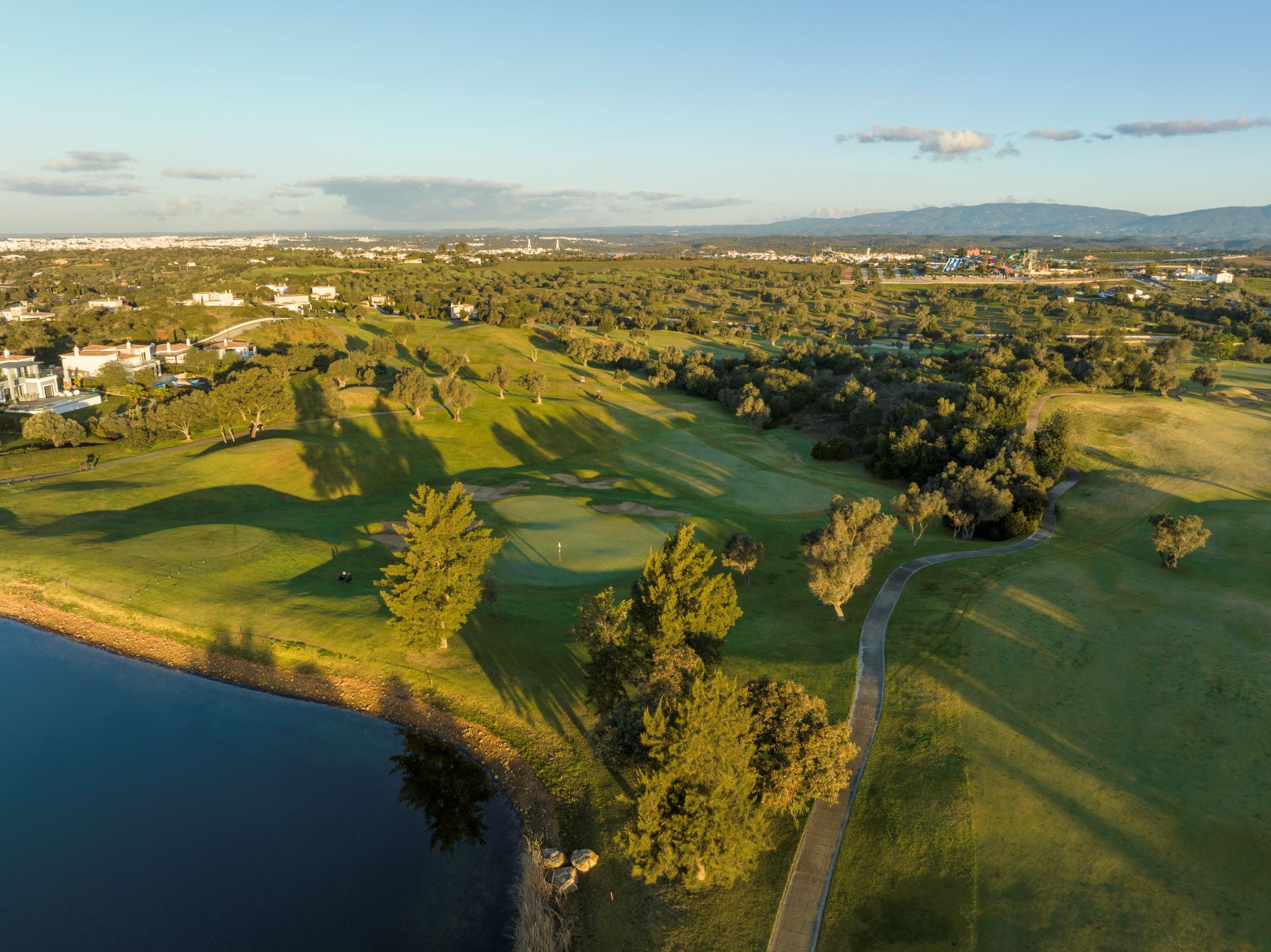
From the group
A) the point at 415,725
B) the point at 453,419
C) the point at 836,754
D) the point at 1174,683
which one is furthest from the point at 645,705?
the point at 453,419

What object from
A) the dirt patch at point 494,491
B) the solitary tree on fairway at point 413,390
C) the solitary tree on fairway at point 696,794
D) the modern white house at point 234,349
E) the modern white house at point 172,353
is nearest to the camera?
Result: the solitary tree on fairway at point 696,794

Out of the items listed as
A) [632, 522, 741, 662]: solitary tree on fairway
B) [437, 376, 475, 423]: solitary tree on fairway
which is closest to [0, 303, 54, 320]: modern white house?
[437, 376, 475, 423]: solitary tree on fairway

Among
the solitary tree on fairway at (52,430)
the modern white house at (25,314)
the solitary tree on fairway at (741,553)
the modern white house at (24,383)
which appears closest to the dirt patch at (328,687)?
the solitary tree on fairway at (741,553)

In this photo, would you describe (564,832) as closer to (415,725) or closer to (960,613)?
(415,725)

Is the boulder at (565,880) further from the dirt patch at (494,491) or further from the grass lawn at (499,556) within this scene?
the dirt patch at (494,491)

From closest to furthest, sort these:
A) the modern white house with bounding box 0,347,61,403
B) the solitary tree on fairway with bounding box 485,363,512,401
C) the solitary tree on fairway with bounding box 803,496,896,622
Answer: the solitary tree on fairway with bounding box 803,496,896,622
the modern white house with bounding box 0,347,61,403
the solitary tree on fairway with bounding box 485,363,512,401

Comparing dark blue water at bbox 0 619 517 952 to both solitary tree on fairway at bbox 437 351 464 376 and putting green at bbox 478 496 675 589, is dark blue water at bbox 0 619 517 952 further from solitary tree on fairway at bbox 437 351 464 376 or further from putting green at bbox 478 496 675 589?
solitary tree on fairway at bbox 437 351 464 376

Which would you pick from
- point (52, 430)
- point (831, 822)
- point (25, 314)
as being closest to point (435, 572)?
point (831, 822)
